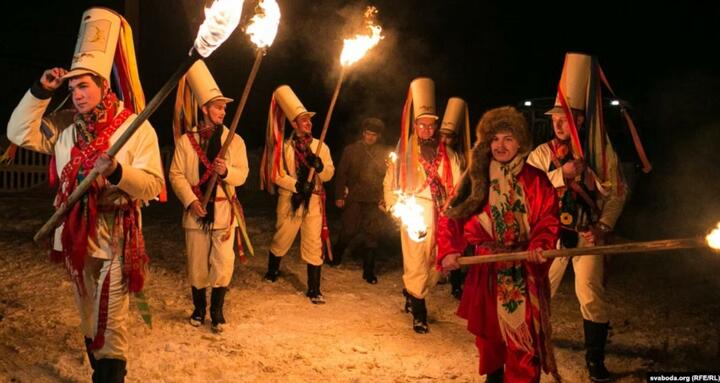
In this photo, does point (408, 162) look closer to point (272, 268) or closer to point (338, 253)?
point (272, 268)

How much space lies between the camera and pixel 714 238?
3.28 m

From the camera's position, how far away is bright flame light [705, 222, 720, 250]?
3258 mm

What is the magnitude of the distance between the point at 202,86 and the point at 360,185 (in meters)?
3.84

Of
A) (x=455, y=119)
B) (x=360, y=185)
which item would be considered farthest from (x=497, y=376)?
(x=360, y=185)

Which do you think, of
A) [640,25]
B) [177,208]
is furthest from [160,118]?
[640,25]

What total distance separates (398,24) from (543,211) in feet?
64.5

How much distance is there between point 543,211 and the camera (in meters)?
4.05

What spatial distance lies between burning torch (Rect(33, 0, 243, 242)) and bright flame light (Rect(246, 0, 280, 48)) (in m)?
1.43

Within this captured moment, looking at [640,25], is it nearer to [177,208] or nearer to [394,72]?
[394,72]

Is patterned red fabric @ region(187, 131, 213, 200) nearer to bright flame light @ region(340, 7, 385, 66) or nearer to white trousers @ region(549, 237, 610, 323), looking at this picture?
bright flame light @ region(340, 7, 385, 66)

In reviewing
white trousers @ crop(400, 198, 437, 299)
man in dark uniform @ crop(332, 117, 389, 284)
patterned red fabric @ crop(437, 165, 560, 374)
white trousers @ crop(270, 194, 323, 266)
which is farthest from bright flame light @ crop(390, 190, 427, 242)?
man in dark uniform @ crop(332, 117, 389, 284)

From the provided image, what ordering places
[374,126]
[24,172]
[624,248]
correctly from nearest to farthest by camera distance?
[624,248] → [374,126] → [24,172]

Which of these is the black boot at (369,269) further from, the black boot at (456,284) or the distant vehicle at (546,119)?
the distant vehicle at (546,119)

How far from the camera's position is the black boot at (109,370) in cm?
400
